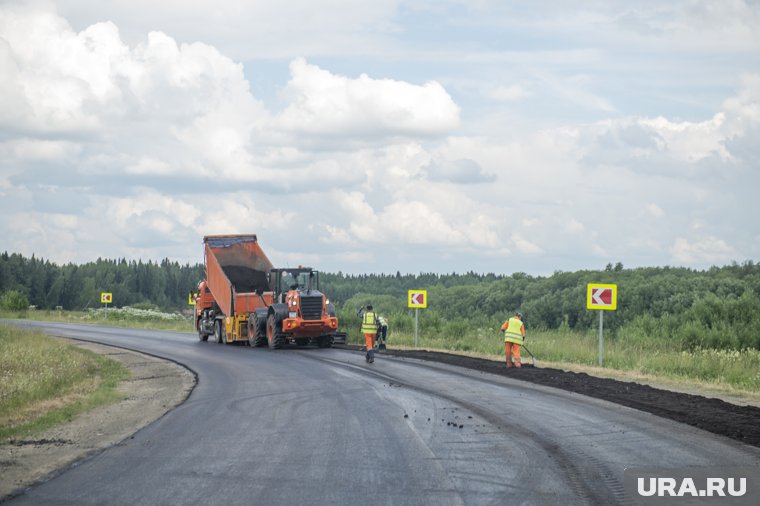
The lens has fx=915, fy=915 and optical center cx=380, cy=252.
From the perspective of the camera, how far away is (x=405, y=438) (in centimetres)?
1227

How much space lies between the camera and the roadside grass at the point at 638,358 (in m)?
22.1

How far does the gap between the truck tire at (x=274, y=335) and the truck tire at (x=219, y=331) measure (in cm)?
451

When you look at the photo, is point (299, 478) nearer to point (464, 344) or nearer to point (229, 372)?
point (229, 372)

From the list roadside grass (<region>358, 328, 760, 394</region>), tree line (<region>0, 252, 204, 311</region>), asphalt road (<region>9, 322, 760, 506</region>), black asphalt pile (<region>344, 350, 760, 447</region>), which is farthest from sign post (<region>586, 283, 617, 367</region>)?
tree line (<region>0, 252, 204, 311</region>)

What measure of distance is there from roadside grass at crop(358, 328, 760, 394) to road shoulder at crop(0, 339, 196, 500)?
11.1 metres

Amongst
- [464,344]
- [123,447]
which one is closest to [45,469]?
[123,447]

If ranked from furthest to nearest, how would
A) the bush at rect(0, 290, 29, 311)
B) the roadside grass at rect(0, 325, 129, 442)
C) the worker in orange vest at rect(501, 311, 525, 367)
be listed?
1. the bush at rect(0, 290, 29, 311)
2. the worker in orange vest at rect(501, 311, 525, 367)
3. the roadside grass at rect(0, 325, 129, 442)

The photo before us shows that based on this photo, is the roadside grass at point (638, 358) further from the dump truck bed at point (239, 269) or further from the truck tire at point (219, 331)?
the truck tire at point (219, 331)

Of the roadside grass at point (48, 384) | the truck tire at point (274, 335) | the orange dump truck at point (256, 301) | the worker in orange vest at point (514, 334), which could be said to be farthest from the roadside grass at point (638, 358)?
the roadside grass at point (48, 384)

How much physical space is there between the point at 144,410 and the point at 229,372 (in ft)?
26.2

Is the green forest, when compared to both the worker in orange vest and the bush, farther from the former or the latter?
the worker in orange vest

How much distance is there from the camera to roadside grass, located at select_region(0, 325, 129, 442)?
14917 mm

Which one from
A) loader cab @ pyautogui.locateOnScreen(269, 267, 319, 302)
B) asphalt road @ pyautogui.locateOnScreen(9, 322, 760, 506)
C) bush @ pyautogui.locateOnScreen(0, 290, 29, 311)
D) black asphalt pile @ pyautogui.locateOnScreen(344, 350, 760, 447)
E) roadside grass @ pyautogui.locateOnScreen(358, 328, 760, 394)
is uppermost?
loader cab @ pyautogui.locateOnScreen(269, 267, 319, 302)

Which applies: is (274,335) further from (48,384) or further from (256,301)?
(48,384)
